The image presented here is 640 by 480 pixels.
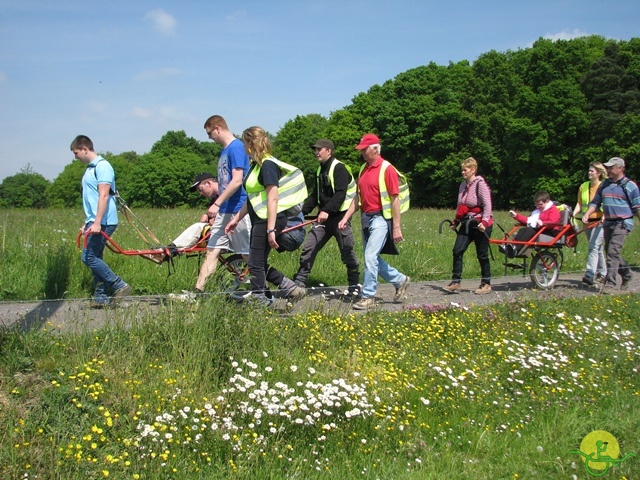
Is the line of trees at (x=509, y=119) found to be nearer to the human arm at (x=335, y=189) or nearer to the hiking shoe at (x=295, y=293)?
the human arm at (x=335, y=189)

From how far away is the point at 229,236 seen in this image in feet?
27.3

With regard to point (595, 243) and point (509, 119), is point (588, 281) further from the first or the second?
point (509, 119)

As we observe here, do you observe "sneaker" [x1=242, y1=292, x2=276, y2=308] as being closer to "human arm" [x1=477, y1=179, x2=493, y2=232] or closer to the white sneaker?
the white sneaker

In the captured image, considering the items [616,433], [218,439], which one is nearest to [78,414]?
[218,439]

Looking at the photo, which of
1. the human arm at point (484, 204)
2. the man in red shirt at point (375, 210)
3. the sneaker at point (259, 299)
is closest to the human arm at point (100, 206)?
the sneaker at point (259, 299)

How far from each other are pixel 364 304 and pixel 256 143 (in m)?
2.45

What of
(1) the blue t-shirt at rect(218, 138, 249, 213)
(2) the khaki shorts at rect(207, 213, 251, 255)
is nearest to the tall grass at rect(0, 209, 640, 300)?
(2) the khaki shorts at rect(207, 213, 251, 255)

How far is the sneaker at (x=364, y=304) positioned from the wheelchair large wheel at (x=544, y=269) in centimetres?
403

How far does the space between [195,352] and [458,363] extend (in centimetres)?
285

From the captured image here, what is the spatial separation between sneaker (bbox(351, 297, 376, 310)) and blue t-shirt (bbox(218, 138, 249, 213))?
1.92 metres

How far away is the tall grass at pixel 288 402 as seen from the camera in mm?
4727

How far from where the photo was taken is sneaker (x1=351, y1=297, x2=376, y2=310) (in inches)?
Result: 330

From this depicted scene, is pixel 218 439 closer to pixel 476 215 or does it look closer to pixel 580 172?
pixel 476 215

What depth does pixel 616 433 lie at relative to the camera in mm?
5836
